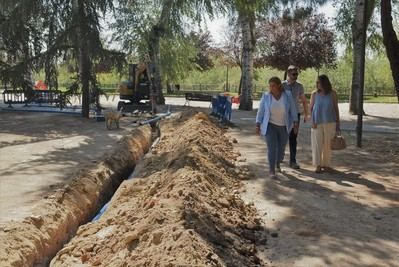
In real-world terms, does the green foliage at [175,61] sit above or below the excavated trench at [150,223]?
above

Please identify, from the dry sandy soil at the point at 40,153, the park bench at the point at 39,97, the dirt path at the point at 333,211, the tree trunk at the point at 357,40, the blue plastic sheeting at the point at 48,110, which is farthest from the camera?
the park bench at the point at 39,97

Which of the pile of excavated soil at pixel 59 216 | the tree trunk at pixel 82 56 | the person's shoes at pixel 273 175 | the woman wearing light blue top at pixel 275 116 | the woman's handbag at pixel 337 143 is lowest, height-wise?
the pile of excavated soil at pixel 59 216

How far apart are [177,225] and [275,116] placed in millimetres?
3708

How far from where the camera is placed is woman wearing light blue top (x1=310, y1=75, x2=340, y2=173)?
8727mm

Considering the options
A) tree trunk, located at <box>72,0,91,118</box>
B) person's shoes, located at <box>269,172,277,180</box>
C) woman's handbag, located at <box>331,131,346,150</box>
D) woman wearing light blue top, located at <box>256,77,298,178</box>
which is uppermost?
tree trunk, located at <box>72,0,91,118</box>

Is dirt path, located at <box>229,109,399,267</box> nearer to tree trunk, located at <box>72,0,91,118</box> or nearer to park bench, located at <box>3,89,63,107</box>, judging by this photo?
tree trunk, located at <box>72,0,91,118</box>

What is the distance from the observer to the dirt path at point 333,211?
512 centimetres

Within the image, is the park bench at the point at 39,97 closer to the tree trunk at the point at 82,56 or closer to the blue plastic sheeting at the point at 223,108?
the tree trunk at the point at 82,56

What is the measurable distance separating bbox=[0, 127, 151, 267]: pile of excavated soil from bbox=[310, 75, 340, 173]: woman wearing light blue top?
3577 mm

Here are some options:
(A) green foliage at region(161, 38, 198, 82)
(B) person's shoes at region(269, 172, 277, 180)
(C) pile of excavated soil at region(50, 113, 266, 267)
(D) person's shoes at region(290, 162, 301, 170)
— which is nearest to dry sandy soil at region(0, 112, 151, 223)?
(C) pile of excavated soil at region(50, 113, 266, 267)

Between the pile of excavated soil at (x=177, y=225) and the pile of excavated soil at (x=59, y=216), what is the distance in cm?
26

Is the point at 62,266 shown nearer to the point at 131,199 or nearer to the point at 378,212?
the point at 131,199

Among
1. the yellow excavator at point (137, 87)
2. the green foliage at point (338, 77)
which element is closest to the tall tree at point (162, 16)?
the yellow excavator at point (137, 87)

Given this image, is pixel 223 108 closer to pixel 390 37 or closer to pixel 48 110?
pixel 390 37
